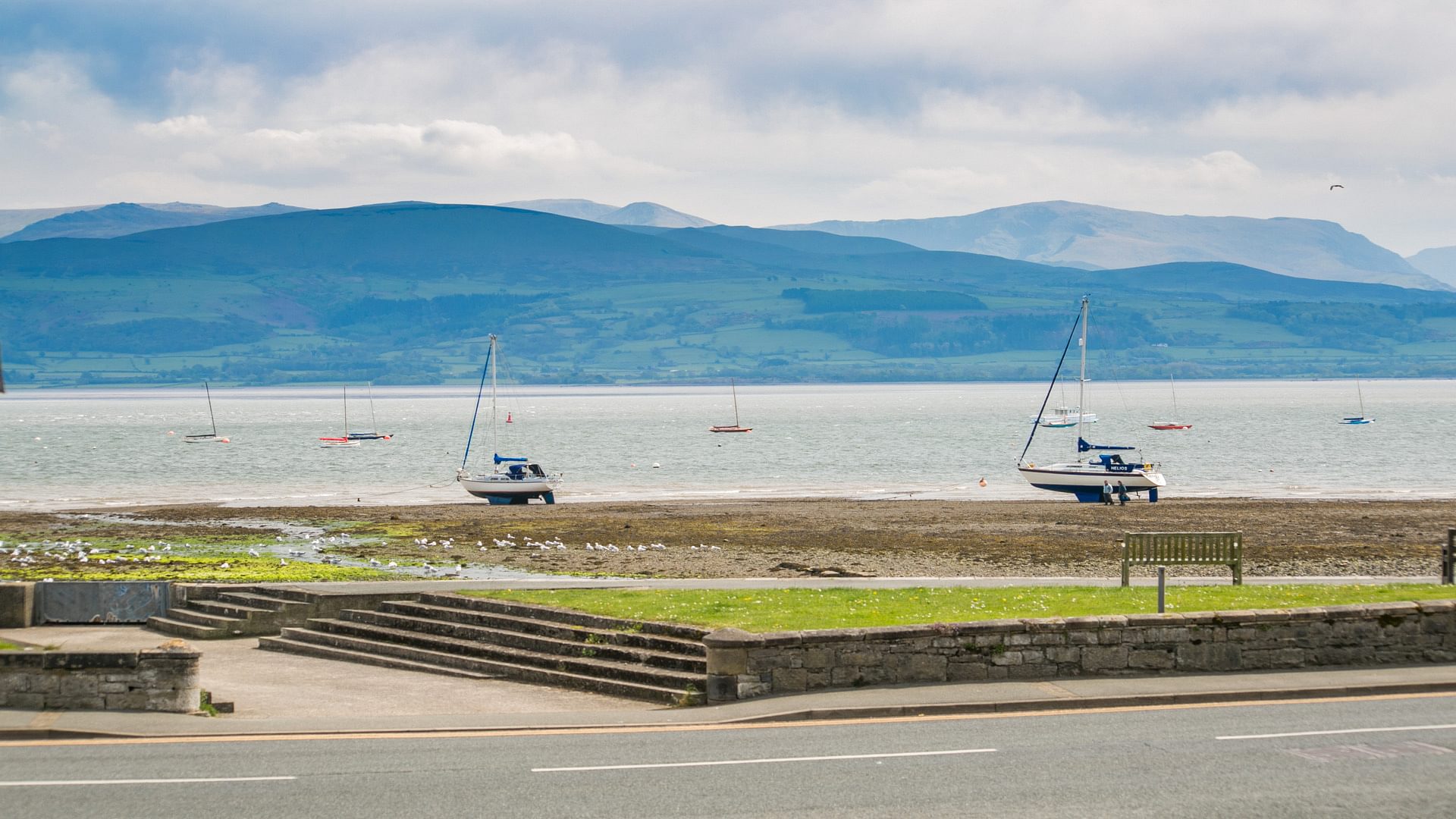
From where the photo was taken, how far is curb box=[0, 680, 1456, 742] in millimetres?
15352

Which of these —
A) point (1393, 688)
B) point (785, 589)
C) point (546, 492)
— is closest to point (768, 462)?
point (546, 492)

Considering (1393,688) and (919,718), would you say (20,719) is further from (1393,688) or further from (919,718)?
(1393,688)

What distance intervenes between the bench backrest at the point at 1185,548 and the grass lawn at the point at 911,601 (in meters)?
2.14

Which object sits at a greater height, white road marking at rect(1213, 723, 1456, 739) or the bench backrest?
the bench backrest

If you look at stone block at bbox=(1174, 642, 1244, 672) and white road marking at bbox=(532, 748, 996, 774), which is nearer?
white road marking at bbox=(532, 748, 996, 774)

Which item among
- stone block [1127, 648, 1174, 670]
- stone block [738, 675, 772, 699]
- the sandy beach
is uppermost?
stone block [1127, 648, 1174, 670]

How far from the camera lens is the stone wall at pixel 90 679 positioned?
16.2m

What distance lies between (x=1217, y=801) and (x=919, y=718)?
4.34 meters

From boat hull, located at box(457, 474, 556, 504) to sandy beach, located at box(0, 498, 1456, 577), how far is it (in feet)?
8.19

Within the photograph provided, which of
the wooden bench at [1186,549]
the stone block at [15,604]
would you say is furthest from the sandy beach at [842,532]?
the stone block at [15,604]

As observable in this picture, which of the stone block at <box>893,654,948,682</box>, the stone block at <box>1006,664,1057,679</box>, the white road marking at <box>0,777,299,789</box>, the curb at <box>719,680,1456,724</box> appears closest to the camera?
the white road marking at <box>0,777,299,789</box>

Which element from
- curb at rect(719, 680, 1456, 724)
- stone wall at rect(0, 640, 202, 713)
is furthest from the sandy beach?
stone wall at rect(0, 640, 202, 713)

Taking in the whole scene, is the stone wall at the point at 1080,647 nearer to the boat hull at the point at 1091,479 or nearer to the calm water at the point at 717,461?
the boat hull at the point at 1091,479

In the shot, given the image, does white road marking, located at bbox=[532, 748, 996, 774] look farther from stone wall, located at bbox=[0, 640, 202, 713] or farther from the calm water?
the calm water
